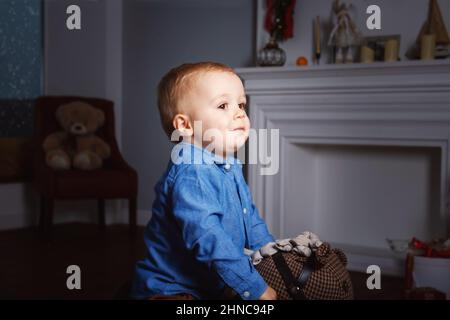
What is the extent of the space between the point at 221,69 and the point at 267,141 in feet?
6.42

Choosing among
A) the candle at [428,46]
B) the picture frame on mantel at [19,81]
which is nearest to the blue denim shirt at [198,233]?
the candle at [428,46]

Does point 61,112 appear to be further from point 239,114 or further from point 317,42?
point 239,114

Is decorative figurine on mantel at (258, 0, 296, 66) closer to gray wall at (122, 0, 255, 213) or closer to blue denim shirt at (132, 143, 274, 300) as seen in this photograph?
gray wall at (122, 0, 255, 213)

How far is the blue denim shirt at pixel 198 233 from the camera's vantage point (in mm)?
1032

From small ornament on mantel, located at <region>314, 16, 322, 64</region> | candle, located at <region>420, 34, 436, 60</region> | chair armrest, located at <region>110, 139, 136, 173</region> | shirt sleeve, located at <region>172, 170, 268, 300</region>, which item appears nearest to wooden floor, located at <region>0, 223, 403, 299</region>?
chair armrest, located at <region>110, 139, 136, 173</region>

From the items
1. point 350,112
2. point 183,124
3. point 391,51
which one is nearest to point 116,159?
point 350,112

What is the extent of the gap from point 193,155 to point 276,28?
2223 mm

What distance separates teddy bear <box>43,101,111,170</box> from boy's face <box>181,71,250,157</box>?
8.53 feet

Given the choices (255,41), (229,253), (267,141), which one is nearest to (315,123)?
(267,141)

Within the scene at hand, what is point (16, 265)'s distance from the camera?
2809mm

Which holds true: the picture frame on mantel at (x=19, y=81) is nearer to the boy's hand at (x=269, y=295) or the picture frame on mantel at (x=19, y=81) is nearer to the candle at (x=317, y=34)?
the candle at (x=317, y=34)

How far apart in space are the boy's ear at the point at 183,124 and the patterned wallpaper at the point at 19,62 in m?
3.28
